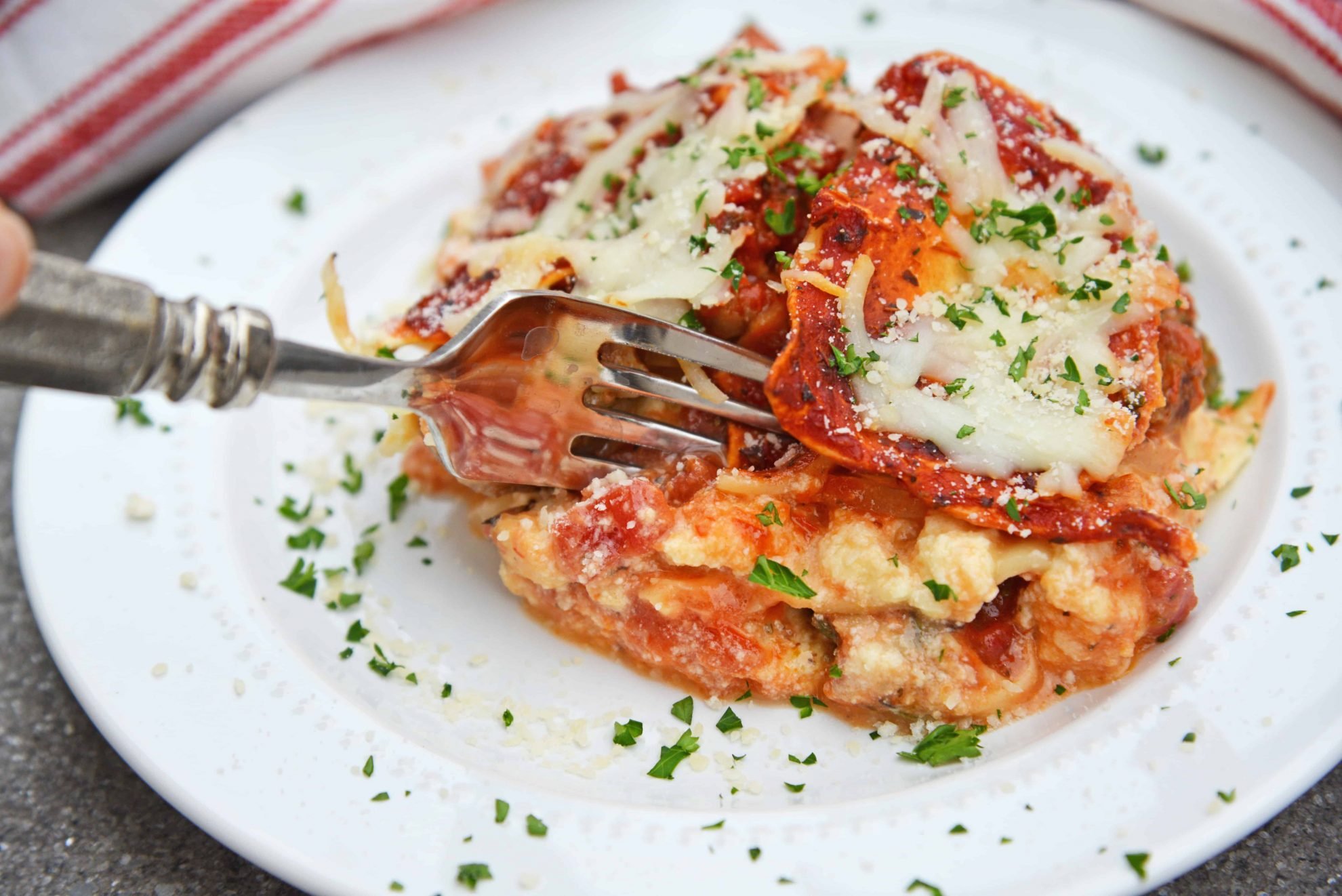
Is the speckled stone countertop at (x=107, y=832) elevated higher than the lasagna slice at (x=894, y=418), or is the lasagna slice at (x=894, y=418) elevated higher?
the lasagna slice at (x=894, y=418)

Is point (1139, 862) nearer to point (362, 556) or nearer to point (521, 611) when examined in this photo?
point (521, 611)

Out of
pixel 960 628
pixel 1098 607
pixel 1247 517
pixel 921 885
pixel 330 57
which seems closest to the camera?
pixel 921 885

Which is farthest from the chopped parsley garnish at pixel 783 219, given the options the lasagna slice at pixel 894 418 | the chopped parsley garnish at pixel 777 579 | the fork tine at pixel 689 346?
the chopped parsley garnish at pixel 777 579

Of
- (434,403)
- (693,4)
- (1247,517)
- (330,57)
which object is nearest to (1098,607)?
(1247,517)

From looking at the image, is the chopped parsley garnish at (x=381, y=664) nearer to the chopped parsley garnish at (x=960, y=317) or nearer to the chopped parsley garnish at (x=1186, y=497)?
the chopped parsley garnish at (x=960, y=317)

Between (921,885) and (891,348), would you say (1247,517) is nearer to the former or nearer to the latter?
(891,348)

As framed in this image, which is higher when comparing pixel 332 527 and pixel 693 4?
pixel 693 4

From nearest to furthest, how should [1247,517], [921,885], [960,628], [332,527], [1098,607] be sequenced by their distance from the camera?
[921,885]
[1098,607]
[960,628]
[1247,517]
[332,527]

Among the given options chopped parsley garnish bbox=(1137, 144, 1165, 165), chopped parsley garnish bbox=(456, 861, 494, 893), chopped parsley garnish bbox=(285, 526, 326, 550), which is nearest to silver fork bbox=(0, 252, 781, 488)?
chopped parsley garnish bbox=(285, 526, 326, 550)
